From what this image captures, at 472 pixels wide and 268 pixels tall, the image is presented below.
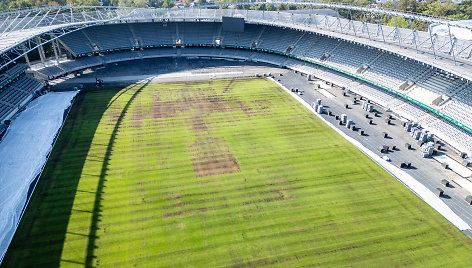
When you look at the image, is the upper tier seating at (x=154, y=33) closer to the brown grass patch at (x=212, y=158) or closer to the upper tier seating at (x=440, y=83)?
the brown grass patch at (x=212, y=158)

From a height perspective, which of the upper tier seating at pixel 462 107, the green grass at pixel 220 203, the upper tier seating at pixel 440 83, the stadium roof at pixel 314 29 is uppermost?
the stadium roof at pixel 314 29

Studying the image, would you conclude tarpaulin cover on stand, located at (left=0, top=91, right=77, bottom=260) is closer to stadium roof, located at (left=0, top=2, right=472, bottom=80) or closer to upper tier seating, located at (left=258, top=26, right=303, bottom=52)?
stadium roof, located at (left=0, top=2, right=472, bottom=80)

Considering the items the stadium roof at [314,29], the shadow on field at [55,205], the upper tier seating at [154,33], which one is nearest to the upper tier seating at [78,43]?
the stadium roof at [314,29]

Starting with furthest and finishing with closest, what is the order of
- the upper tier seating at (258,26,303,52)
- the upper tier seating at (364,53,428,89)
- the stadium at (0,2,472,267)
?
the upper tier seating at (258,26,303,52) < the upper tier seating at (364,53,428,89) < the stadium at (0,2,472,267)

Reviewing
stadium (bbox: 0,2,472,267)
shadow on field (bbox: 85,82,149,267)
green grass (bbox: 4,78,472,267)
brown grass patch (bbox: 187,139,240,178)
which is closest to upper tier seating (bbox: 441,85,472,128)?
stadium (bbox: 0,2,472,267)

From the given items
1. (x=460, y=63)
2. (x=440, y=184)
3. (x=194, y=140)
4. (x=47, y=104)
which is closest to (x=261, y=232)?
(x=194, y=140)

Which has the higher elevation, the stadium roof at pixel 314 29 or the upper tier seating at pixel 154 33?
the stadium roof at pixel 314 29

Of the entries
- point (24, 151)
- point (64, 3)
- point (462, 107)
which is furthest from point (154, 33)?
point (462, 107)
